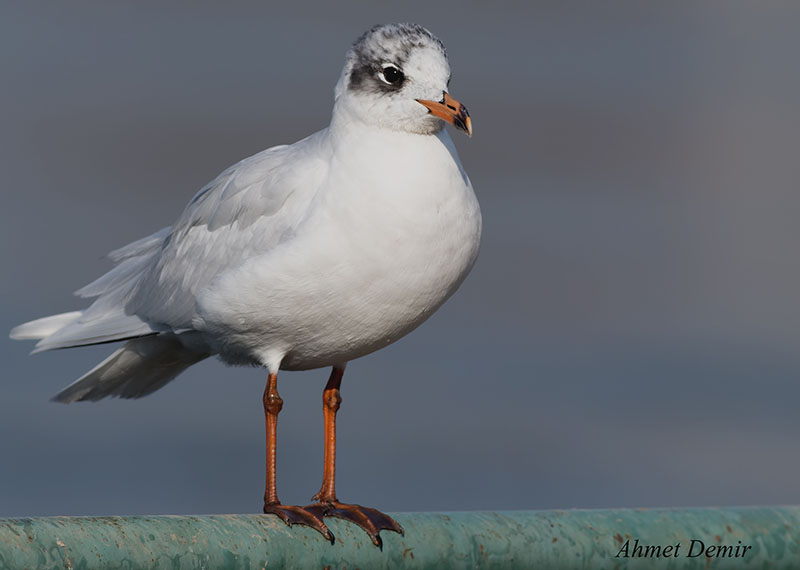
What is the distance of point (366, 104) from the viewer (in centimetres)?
382

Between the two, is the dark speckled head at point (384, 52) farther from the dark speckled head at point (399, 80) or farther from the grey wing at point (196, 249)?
the grey wing at point (196, 249)

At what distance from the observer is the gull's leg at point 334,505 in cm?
316

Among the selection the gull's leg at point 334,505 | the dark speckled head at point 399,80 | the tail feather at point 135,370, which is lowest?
the tail feather at point 135,370

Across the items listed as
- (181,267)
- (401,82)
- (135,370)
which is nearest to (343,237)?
(401,82)

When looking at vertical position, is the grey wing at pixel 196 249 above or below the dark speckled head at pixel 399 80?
below

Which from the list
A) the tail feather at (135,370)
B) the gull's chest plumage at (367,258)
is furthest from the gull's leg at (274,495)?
the tail feather at (135,370)

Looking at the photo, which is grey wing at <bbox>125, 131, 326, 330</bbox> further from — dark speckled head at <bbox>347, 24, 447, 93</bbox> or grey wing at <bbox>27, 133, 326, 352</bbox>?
dark speckled head at <bbox>347, 24, 447, 93</bbox>

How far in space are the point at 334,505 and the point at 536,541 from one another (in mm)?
943

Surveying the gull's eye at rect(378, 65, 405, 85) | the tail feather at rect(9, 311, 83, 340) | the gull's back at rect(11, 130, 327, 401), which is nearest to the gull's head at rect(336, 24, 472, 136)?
the gull's eye at rect(378, 65, 405, 85)

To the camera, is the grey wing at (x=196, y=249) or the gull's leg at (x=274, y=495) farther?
the grey wing at (x=196, y=249)

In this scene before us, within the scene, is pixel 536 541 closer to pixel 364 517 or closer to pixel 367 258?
pixel 364 517

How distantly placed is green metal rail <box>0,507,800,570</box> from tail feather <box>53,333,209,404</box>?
1656mm

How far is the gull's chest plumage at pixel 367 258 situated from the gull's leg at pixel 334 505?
42 cm

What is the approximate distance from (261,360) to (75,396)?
3.38 ft
